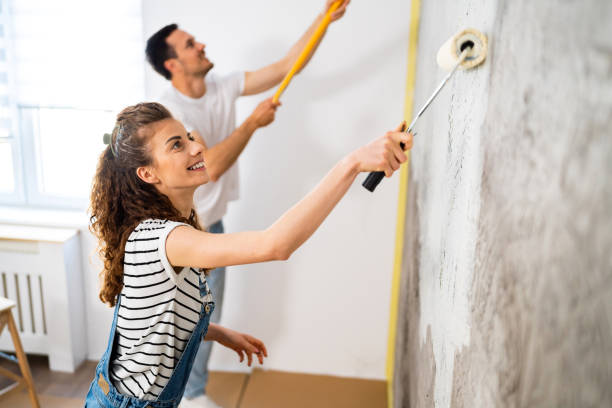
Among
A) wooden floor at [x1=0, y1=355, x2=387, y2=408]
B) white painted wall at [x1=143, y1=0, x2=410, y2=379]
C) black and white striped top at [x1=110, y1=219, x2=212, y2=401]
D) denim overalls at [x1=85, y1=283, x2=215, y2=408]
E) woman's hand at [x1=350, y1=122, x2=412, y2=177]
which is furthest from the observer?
wooden floor at [x1=0, y1=355, x2=387, y2=408]

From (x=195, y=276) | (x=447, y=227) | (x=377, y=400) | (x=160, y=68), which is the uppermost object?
(x=160, y=68)

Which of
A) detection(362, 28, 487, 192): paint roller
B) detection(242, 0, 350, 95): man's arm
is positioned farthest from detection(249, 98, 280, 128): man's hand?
detection(362, 28, 487, 192): paint roller

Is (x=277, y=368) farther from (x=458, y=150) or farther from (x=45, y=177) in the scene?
(x=458, y=150)

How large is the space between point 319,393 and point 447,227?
159 centimetres

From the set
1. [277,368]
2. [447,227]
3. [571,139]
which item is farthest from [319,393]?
[571,139]

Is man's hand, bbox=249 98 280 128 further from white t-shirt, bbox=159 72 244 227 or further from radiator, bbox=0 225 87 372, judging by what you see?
radiator, bbox=0 225 87 372

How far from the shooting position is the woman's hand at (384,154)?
841 mm

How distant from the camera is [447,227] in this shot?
0.93 metres

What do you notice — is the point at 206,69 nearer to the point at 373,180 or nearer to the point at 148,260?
the point at 148,260

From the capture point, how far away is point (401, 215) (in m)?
2.06

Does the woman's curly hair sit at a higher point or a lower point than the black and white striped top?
higher

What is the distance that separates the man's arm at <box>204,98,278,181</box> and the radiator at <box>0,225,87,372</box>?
102 centimetres

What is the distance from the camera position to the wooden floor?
215 cm

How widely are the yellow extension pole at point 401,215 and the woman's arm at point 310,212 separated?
108 centimetres
